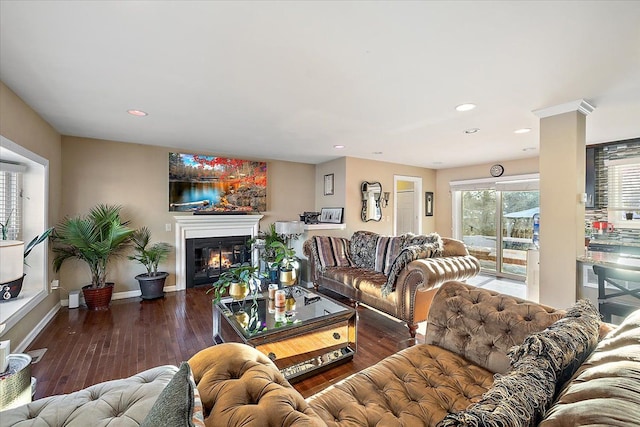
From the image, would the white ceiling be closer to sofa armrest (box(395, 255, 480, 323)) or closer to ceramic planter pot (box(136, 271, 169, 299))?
sofa armrest (box(395, 255, 480, 323))

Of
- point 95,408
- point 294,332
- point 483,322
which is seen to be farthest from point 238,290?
point 483,322

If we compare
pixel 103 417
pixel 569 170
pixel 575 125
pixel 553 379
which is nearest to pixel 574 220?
pixel 569 170

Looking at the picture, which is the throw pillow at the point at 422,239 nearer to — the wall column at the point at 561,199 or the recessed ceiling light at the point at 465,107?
the wall column at the point at 561,199

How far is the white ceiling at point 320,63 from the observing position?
4.71 feet

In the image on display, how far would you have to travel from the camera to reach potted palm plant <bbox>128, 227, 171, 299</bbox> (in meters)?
4.03

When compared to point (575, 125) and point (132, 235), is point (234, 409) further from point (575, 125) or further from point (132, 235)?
point (132, 235)

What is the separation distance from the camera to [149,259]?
13.6 ft

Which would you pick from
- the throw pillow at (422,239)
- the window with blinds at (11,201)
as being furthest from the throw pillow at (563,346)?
the window with blinds at (11,201)

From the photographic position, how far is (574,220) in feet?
8.14

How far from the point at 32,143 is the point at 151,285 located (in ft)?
7.31

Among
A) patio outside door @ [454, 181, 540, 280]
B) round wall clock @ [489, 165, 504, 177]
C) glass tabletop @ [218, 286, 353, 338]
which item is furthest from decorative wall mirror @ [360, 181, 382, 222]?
glass tabletop @ [218, 286, 353, 338]

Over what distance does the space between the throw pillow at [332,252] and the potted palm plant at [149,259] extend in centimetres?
244

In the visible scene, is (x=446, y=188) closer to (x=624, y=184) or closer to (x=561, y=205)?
(x=624, y=184)

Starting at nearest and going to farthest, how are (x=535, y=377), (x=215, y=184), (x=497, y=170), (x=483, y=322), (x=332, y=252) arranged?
(x=535, y=377) → (x=483, y=322) → (x=332, y=252) → (x=215, y=184) → (x=497, y=170)
